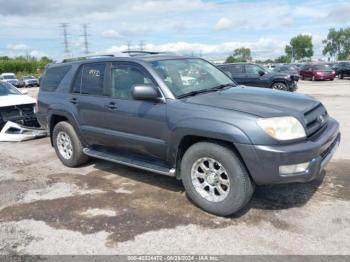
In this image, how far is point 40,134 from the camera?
8820 mm

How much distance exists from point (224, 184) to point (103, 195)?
1749 millimetres

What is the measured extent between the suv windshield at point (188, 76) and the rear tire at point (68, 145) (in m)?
2.04

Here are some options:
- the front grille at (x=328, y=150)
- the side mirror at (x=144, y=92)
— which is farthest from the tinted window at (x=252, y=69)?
the side mirror at (x=144, y=92)

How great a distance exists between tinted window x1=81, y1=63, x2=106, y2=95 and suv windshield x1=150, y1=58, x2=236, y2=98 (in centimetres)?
99

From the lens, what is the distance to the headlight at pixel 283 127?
3.75 meters

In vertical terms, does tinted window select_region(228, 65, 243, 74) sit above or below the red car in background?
above

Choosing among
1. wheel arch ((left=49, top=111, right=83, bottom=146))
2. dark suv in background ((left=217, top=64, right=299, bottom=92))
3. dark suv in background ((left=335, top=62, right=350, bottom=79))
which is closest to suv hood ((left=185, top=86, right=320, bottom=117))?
wheel arch ((left=49, top=111, right=83, bottom=146))

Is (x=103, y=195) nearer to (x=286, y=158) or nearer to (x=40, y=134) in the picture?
(x=286, y=158)

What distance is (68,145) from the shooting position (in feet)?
20.6

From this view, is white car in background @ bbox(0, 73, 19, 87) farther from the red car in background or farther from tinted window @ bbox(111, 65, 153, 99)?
tinted window @ bbox(111, 65, 153, 99)

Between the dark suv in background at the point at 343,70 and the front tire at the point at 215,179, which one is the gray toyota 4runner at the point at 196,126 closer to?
the front tire at the point at 215,179

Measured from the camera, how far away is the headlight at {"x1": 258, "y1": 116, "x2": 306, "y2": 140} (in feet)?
12.3

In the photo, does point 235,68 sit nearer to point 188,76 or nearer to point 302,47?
point 188,76

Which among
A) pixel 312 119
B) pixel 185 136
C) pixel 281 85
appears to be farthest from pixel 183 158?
pixel 281 85
